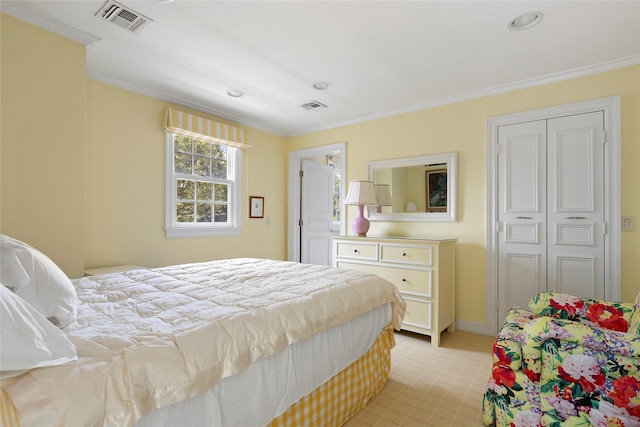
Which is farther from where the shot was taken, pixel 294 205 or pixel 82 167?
pixel 294 205

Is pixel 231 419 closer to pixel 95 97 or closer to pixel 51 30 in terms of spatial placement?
pixel 51 30

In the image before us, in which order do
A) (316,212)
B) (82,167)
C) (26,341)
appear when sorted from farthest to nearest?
(316,212)
(82,167)
(26,341)

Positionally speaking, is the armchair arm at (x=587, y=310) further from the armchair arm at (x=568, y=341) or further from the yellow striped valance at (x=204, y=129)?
the yellow striped valance at (x=204, y=129)

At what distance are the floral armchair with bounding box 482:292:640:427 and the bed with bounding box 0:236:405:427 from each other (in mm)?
719

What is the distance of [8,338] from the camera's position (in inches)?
29.6

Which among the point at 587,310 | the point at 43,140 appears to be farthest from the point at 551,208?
the point at 43,140

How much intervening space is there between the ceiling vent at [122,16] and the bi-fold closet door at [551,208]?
3294 mm

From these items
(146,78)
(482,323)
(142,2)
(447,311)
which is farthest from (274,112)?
(482,323)

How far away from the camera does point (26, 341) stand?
78 centimetres

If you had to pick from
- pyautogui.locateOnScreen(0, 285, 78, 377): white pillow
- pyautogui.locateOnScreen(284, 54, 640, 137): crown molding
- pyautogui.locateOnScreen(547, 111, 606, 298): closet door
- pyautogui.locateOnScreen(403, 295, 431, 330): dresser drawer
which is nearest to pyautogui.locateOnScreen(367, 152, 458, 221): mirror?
pyautogui.locateOnScreen(284, 54, 640, 137): crown molding

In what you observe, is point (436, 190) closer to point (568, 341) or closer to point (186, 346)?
point (568, 341)

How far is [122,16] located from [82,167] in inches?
45.4

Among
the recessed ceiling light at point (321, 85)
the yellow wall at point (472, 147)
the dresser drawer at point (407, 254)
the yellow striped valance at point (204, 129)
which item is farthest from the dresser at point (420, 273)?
the yellow striped valance at point (204, 129)

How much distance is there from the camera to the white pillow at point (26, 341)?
0.75 metres
